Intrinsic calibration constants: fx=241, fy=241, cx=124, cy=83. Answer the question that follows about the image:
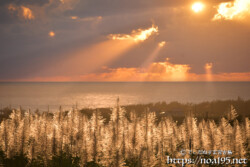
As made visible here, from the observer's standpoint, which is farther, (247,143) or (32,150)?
(247,143)

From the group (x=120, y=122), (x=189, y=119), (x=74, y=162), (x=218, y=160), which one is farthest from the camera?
(x=189, y=119)

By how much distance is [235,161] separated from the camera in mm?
5582

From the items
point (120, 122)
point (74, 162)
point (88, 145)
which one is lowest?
point (74, 162)

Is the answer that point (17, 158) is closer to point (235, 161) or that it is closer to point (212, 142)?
point (212, 142)

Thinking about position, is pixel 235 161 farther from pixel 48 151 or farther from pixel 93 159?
pixel 48 151

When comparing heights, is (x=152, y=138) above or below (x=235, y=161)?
above

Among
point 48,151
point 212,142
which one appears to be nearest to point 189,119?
point 212,142

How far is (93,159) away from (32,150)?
1758mm

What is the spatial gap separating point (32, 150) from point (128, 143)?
2.54 meters

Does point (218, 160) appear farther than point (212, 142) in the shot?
No

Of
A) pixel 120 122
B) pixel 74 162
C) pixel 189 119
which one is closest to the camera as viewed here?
pixel 120 122

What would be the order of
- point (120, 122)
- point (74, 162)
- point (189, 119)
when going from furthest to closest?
1. point (189, 119)
2. point (74, 162)
3. point (120, 122)

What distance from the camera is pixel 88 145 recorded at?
Result: 18.8 feet

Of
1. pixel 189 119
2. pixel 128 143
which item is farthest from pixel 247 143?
pixel 128 143
